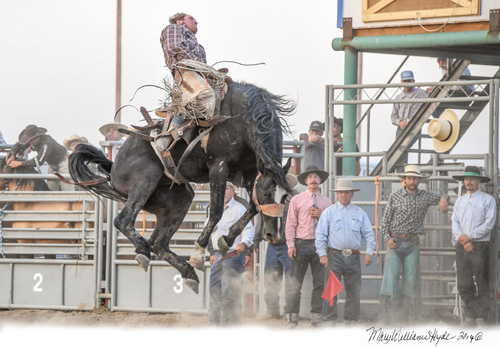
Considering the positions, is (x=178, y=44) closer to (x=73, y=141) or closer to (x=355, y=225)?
(x=355, y=225)

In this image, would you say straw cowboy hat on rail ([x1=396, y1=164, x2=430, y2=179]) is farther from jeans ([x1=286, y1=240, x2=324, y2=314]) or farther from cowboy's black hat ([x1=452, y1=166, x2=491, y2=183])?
jeans ([x1=286, y1=240, x2=324, y2=314])

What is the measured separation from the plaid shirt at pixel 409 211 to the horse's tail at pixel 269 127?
2771mm

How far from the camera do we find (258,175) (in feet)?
23.0

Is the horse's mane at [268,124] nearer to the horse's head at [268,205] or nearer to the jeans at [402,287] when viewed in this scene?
the horse's head at [268,205]

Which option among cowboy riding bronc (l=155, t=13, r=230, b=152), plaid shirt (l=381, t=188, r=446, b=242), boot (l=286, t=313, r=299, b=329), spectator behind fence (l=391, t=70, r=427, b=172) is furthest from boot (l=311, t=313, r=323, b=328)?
cowboy riding bronc (l=155, t=13, r=230, b=152)

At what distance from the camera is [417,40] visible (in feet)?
38.4

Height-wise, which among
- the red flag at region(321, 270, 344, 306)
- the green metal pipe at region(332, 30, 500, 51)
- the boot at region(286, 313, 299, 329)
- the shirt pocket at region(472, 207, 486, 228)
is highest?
the green metal pipe at region(332, 30, 500, 51)

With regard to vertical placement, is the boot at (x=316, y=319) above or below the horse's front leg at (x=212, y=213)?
below

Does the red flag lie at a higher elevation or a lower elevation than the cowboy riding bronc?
lower

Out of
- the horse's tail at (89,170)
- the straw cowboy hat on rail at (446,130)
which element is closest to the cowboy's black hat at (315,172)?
the straw cowboy hat on rail at (446,130)

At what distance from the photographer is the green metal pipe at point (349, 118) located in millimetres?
11180

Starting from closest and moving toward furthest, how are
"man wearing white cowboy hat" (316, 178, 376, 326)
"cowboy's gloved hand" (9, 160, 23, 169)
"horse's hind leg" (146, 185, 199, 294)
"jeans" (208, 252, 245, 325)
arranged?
"horse's hind leg" (146, 185, 199, 294) → "man wearing white cowboy hat" (316, 178, 376, 326) → "jeans" (208, 252, 245, 325) → "cowboy's gloved hand" (9, 160, 23, 169)

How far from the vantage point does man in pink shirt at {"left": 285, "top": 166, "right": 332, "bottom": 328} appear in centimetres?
998

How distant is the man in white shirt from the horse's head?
9.54 feet
